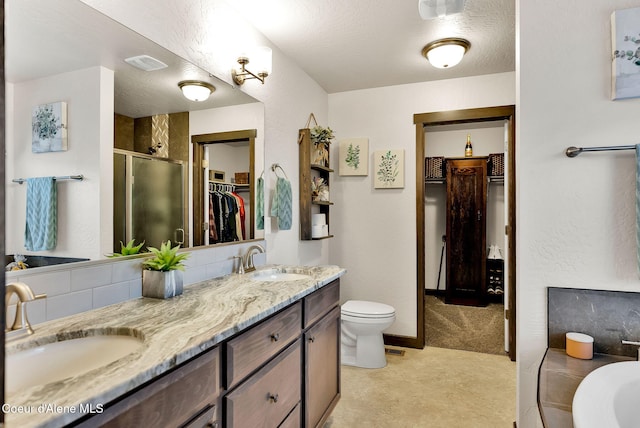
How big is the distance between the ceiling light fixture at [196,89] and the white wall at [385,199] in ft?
6.17

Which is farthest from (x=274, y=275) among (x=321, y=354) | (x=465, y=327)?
(x=465, y=327)

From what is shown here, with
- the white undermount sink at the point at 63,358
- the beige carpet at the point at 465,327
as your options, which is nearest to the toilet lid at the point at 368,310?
the beige carpet at the point at 465,327

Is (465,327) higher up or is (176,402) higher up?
(176,402)

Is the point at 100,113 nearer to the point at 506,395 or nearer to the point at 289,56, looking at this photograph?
the point at 289,56

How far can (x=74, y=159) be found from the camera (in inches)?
50.6

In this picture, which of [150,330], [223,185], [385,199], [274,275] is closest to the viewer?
[150,330]

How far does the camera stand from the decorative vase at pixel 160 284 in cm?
150

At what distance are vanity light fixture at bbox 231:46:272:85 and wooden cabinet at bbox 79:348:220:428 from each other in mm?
1641

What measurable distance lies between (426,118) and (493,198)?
2.37 meters

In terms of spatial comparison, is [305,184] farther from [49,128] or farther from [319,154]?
[49,128]

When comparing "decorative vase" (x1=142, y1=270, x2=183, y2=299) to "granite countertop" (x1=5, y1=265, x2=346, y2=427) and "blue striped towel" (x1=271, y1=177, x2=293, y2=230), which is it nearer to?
"granite countertop" (x1=5, y1=265, x2=346, y2=427)

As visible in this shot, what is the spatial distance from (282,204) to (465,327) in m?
2.63

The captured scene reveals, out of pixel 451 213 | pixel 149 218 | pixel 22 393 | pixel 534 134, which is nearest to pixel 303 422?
pixel 149 218

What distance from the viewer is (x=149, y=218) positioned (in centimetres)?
163
